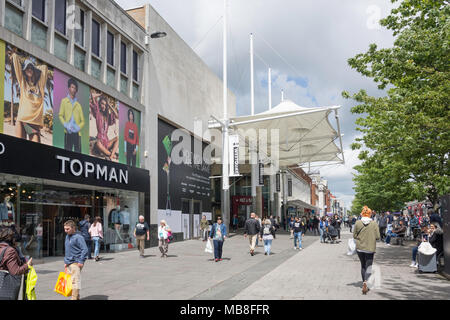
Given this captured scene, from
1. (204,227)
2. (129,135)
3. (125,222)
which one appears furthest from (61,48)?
(204,227)

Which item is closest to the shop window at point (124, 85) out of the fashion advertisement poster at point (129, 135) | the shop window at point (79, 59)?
the fashion advertisement poster at point (129, 135)

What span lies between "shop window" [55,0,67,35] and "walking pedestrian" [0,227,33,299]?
11.6 metres

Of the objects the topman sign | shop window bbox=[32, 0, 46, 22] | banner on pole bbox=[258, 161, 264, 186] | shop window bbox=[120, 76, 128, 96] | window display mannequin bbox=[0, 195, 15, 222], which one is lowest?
window display mannequin bbox=[0, 195, 15, 222]

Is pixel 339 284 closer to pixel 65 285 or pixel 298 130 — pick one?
pixel 65 285

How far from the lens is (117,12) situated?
62.7 ft

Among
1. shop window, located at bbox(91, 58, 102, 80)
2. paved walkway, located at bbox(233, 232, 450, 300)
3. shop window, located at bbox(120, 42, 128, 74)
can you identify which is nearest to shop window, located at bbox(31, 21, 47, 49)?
shop window, located at bbox(91, 58, 102, 80)

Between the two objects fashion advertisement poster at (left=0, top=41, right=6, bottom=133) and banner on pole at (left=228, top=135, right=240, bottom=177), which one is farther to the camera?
banner on pole at (left=228, top=135, right=240, bottom=177)

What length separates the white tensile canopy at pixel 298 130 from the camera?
30.2 metres

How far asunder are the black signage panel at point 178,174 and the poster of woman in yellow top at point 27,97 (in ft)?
28.1

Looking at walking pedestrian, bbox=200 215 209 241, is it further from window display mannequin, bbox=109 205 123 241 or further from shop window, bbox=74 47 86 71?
shop window, bbox=74 47 86 71

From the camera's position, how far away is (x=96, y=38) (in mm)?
17797

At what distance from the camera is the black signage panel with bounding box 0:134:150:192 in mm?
12164

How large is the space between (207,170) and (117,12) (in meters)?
13.3
